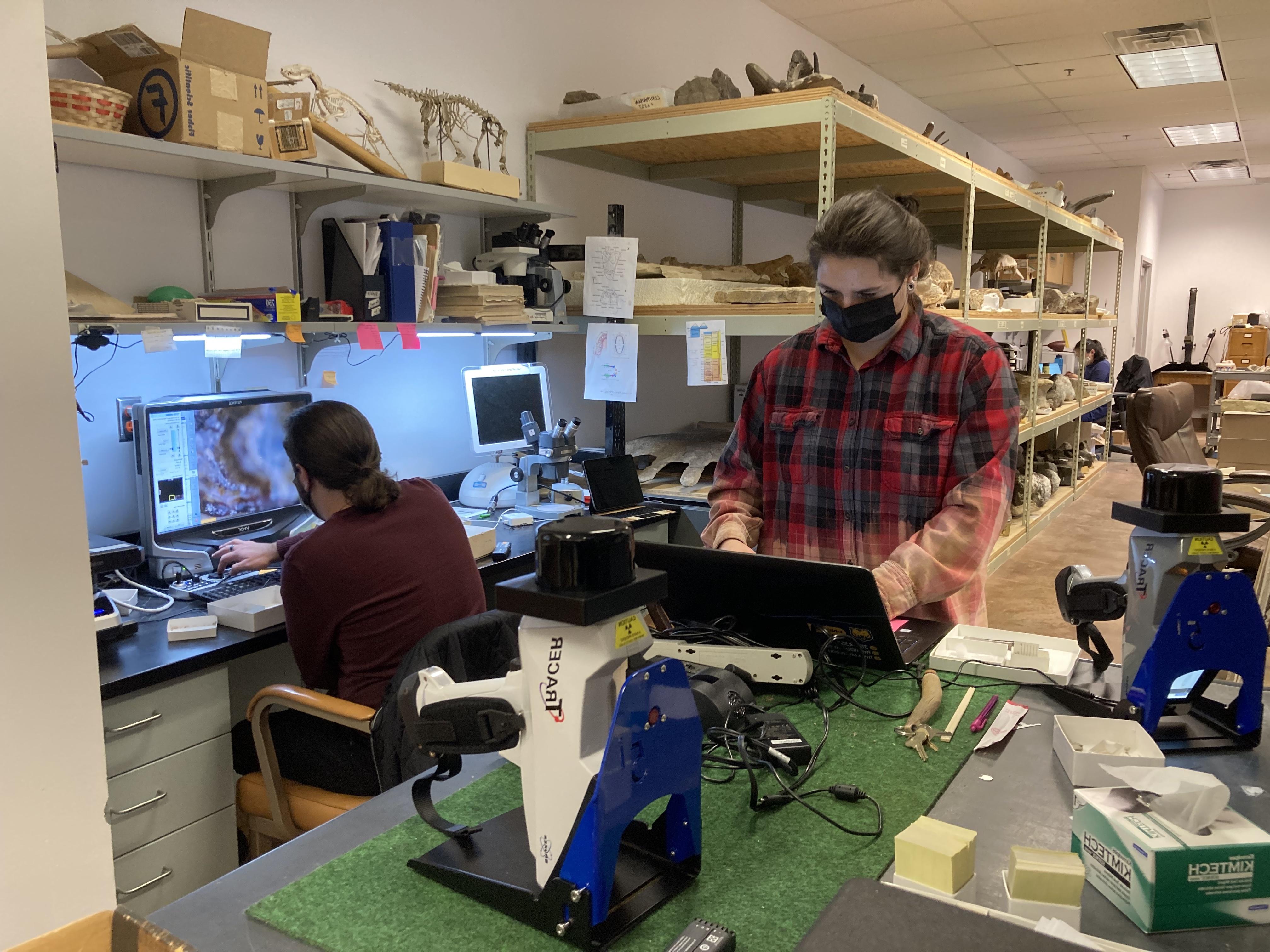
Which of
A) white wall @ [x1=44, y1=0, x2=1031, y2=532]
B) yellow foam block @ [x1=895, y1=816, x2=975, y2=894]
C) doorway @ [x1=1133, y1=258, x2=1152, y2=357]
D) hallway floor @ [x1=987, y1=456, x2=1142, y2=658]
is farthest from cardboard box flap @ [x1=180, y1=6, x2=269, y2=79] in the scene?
doorway @ [x1=1133, y1=258, x2=1152, y2=357]

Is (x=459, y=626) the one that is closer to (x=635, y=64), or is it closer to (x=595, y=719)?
(x=595, y=719)

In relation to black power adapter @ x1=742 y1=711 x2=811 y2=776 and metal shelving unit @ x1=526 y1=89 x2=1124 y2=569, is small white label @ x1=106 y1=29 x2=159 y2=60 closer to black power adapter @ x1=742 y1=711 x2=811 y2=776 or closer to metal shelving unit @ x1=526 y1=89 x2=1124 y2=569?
metal shelving unit @ x1=526 y1=89 x2=1124 y2=569

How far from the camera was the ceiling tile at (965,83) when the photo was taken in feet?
19.5

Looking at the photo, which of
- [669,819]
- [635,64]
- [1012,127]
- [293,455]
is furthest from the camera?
[1012,127]

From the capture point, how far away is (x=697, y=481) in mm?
3500

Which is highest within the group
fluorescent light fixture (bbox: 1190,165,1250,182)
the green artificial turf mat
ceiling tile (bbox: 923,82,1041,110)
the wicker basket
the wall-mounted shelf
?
fluorescent light fixture (bbox: 1190,165,1250,182)

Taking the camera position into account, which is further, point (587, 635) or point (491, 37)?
point (491, 37)

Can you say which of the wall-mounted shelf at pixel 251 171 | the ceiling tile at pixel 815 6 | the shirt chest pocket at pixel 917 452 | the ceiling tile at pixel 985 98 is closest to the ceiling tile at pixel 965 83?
the ceiling tile at pixel 985 98

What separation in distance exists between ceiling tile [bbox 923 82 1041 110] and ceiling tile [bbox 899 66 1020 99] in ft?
0.20

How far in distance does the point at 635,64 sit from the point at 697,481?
5.55ft

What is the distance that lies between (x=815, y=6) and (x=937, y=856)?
4.60m

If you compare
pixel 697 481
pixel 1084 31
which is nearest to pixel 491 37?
pixel 697 481

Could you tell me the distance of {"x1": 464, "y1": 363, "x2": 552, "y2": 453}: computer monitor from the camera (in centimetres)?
303

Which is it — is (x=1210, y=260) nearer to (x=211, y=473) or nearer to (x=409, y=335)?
(x=409, y=335)
